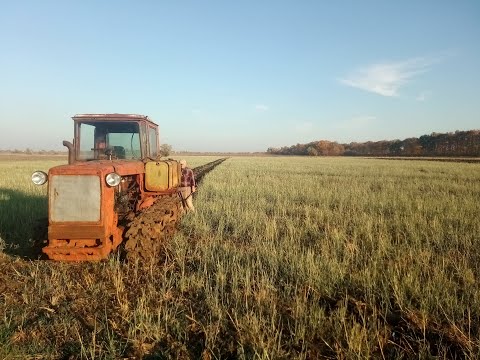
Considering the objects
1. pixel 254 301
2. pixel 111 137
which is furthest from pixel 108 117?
pixel 254 301

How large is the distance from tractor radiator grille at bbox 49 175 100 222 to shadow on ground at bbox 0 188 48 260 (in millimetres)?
498

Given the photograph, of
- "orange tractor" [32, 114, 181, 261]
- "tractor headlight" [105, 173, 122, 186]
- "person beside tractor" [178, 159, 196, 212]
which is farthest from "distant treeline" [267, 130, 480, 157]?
"tractor headlight" [105, 173, 122, 186]

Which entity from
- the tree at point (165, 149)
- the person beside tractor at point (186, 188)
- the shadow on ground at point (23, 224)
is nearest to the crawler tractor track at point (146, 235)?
the shadow on ground at point (23, 224)

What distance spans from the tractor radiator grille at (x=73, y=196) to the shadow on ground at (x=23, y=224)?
1.63ft

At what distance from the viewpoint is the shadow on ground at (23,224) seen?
15.3 feet

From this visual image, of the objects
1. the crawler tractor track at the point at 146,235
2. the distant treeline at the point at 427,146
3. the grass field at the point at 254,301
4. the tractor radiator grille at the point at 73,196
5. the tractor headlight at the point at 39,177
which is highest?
the distant treeline at the point at 427,146

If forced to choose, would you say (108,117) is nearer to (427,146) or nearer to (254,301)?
(254,301)

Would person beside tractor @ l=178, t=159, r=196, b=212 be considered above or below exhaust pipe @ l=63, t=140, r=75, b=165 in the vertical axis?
below

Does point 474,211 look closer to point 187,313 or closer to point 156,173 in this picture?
point 156,173

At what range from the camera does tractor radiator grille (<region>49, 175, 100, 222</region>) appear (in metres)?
4.39

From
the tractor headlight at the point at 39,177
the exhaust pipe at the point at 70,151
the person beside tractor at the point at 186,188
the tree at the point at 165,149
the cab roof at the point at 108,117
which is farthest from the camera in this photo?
the person beside tractor at the point at 186,188

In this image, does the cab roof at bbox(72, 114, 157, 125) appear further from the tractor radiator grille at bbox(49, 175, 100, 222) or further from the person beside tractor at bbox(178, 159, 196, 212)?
the person beside tractor at bbox(178, 159, 196, 212)

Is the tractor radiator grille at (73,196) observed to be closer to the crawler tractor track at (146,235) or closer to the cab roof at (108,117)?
the crawler tractor track at (146,235)

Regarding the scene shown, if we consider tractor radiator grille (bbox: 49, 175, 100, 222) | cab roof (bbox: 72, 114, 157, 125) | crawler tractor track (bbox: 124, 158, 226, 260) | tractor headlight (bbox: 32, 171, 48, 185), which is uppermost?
cab roof (bbox: 72, 114, 157, 125)
